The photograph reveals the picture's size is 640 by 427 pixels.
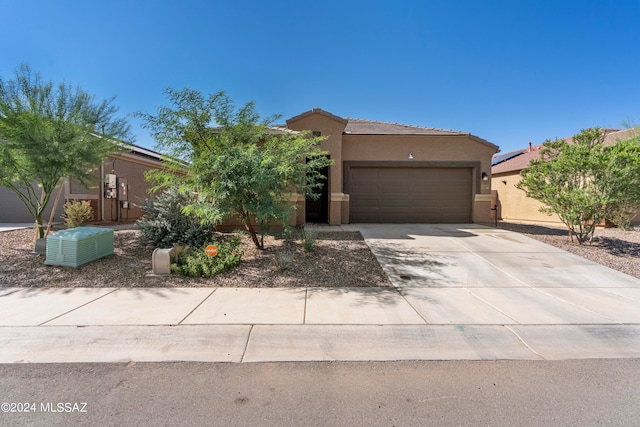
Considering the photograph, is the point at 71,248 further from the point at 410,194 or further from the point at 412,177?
the point at 412,177

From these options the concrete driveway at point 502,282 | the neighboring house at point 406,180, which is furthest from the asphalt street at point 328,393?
the neighboring house at point 406,180

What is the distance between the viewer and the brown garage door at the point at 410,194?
13.6 metres

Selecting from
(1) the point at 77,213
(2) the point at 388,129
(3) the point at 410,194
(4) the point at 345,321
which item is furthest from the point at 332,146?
(1) the point at 77,213

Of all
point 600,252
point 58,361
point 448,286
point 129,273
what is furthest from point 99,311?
point 600,252

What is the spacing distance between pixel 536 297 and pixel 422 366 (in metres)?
3.46

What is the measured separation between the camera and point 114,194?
559 inches

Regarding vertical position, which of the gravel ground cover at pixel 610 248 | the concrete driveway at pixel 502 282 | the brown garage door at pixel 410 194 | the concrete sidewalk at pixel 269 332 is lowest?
the concrete sidewalk at pixel 269 332

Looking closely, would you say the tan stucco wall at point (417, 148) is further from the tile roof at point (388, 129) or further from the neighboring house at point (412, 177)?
the tile roof at point (388, 129)

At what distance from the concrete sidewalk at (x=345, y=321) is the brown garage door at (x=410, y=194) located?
6.83 metres

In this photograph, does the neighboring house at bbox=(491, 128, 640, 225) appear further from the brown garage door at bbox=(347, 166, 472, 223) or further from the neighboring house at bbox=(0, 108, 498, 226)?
the brown garage door at bbox=(347, 166, 472, 223)

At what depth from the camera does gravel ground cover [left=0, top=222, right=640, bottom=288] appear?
6160 mm

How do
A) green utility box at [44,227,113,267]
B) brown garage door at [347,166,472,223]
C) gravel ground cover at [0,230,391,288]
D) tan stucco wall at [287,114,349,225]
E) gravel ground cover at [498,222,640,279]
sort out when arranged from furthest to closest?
brown garage door at [347,166,472,223], tan stucco wall at [287,114,349,225], gravel ground cover at [498,222,640,279], green utility box at [44,227,113,267], gravel ground cover at [0,230,391,288]

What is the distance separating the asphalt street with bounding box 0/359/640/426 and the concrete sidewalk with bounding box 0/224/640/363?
0.66 feet

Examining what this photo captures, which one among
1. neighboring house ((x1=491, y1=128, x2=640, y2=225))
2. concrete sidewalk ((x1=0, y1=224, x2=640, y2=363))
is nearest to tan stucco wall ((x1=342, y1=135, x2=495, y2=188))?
neighboring house ((x1=491, y1=128, x2=640, y2=225))
